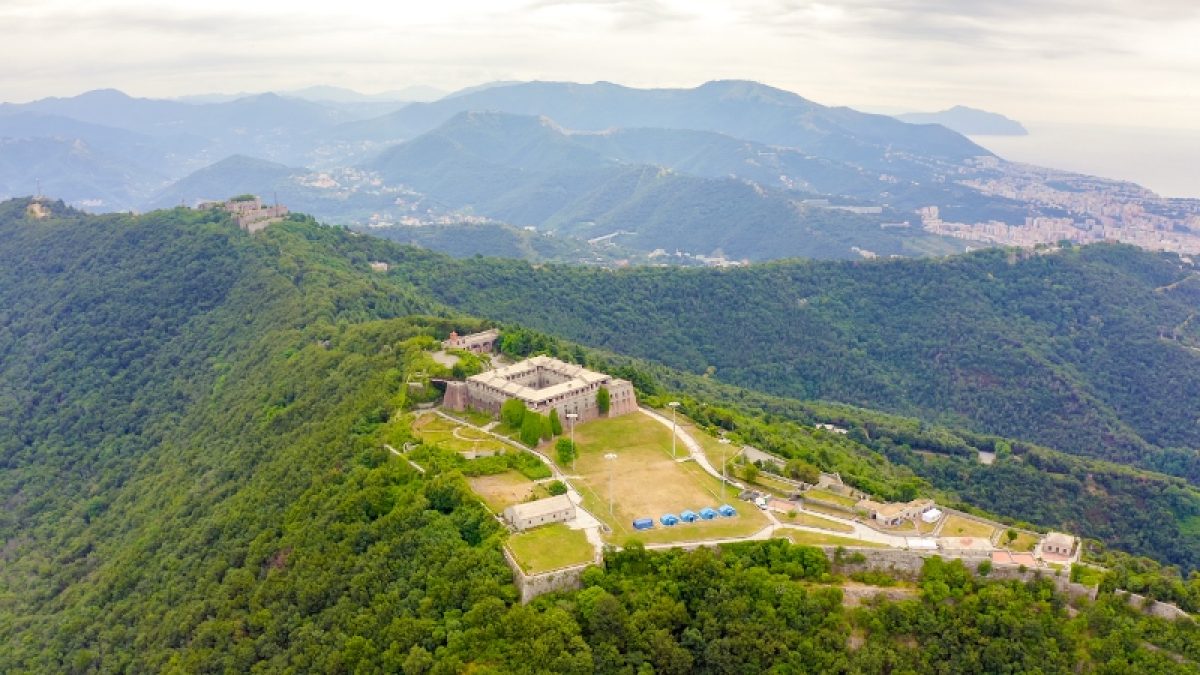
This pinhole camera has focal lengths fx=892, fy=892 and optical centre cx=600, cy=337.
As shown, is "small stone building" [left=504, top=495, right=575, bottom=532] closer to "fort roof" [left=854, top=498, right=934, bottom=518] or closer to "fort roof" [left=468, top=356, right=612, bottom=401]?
"fort roof" [left=468, top=356, right=612, bottom=401]

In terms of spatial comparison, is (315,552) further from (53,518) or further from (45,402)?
(45,402)

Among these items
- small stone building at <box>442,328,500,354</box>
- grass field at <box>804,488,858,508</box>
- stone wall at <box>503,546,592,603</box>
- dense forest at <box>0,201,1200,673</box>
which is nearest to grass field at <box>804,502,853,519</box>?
grass field at <box>804,488,858,508</box>

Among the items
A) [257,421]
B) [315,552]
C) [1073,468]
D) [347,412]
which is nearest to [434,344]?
[347,412]

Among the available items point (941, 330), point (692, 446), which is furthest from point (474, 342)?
point (941, 330)

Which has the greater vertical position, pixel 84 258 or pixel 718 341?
pixel 84 258

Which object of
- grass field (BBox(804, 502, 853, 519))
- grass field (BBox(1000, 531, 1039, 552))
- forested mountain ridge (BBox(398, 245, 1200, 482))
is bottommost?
forested mountain ridge (BBox(398, 245, 1200, 482))

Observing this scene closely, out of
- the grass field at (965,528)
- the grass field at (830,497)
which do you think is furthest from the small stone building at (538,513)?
the grass field at (965,528)
